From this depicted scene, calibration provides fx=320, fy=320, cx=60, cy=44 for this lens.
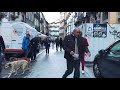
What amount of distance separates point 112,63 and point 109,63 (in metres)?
0.29

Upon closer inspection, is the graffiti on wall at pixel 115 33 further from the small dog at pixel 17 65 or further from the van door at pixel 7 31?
the small dog at pixel 17 65

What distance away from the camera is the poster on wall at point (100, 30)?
17547mm

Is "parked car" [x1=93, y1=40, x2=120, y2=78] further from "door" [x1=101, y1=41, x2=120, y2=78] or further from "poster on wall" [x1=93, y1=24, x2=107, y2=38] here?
"poster on wall" [x1=93, y1=24, x2=107, y2=38]

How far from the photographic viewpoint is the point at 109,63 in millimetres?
9570

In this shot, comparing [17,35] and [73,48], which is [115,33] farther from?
[73,48]

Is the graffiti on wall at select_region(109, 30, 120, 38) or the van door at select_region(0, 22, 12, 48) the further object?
the van door at select_region(0, 22, 12, 48)

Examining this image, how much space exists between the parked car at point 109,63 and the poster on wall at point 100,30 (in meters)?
6.50

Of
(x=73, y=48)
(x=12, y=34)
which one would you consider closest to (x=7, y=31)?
(x=12, y=34)

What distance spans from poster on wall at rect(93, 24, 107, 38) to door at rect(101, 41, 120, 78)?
7379 millimetres

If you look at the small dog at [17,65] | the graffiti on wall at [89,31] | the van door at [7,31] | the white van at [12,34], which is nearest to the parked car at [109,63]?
the small dog at [17,65]

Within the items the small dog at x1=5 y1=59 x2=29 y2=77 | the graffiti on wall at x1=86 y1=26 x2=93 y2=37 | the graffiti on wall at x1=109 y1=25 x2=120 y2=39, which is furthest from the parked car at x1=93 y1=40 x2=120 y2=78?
the graffiti on wall at x1=109 y1=25 x2=120 y2=39

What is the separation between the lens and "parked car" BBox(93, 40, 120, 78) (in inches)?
354
